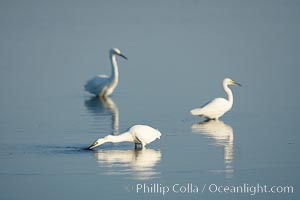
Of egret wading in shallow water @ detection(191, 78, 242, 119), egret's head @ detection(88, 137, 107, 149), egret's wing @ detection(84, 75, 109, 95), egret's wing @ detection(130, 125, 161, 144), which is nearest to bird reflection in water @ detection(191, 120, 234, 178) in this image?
egret wading in shallow water @ detection(191, 78, 242, 119)

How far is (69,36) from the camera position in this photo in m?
39.4

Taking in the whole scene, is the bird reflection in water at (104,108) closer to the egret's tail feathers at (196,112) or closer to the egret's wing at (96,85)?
the egret's wing at (96,85)

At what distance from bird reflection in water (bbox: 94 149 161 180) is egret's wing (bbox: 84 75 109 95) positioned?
9.10 metres

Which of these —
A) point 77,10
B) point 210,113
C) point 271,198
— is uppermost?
point 77,10

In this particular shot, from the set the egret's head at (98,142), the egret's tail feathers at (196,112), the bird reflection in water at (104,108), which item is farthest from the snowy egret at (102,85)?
the egret's head at (98,142)

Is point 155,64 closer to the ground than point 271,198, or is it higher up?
higher up

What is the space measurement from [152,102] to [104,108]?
118cm

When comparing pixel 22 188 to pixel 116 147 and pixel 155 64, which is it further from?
pixel 155 64

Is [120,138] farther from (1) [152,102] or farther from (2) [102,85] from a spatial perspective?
(2) [102,85]

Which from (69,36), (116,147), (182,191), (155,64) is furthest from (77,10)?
(182,191)

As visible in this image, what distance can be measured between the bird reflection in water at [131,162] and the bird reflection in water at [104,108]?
7.11 ft

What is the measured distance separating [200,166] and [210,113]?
5.32 metres

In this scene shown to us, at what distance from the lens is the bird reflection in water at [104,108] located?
62.6 ft

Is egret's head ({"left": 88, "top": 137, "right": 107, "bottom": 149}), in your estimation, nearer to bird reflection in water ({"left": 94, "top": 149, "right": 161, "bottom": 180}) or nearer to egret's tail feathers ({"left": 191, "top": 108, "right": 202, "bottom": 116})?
bird reflection in water ({"left": 94, "top": 149, "right": 161, "bottom": 180})
